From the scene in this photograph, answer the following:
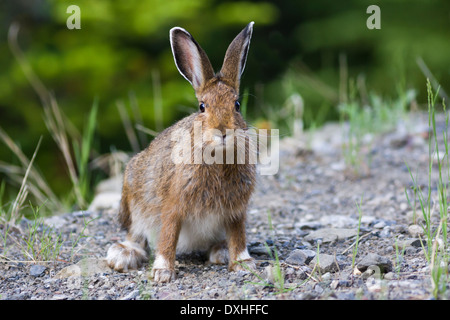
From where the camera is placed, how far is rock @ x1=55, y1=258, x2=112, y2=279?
4016 millimetres

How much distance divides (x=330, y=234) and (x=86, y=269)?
1807 millimetres

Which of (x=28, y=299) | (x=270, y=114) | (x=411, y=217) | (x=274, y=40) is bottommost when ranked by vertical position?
(x=28, y=299)

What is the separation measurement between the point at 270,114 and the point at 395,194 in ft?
7.16

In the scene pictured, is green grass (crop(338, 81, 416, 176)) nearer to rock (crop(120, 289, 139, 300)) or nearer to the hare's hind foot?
the hare's hind foot

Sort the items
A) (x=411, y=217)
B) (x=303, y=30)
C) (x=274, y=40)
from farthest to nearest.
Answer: (x=303, y=30)
(x=274, y=40)
(x=411, y=217)

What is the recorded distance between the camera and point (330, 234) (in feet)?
15.1

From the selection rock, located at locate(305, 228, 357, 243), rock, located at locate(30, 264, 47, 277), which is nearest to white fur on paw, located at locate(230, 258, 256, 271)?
rock, located at locate(305, 228, 357, 243)

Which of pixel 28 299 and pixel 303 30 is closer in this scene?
pixel 28 299

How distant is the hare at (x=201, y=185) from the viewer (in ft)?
13.0

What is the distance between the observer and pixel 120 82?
407 inches

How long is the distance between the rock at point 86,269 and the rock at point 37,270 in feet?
0.39

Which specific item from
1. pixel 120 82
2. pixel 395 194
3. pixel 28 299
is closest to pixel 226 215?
pixel 28 299

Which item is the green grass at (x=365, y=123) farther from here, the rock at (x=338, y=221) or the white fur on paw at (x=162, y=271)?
the white fur on paw at (x=162, y=271)

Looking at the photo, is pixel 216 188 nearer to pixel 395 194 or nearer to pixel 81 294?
pixel 81 294
